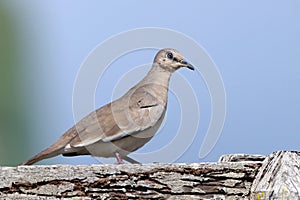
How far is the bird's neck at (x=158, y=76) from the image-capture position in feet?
6.63

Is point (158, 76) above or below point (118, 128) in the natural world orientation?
above

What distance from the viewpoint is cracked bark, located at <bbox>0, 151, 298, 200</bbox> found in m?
0.96

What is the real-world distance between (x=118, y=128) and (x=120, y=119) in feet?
0.30

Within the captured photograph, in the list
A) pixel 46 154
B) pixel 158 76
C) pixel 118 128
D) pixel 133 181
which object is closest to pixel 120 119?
pixel 118 128

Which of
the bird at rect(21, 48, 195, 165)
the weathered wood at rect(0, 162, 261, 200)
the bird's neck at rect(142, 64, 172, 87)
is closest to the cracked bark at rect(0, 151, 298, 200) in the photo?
the weathered wood at rect(0, 162, 261, 200)

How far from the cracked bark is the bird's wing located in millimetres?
572

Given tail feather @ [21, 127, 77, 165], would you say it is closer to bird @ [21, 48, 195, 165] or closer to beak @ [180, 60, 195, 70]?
bird @ [21, 48, 195, 165]

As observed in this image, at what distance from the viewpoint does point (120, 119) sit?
5.89 feet

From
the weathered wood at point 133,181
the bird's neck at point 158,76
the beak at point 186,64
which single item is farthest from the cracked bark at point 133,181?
the bird's neck at point 158,76

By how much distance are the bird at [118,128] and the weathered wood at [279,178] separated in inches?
24.0

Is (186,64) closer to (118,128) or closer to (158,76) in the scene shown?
(158,76)

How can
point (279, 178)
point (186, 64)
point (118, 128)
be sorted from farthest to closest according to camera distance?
point (186, 64) → point (118, 128) → point (279, 178)

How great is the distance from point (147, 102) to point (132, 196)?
933mm

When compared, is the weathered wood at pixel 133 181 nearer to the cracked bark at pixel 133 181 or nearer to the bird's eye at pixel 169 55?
the cracked bark at pixel 133 181
